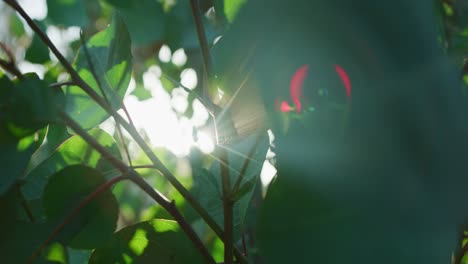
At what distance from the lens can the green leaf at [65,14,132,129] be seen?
0.67 m

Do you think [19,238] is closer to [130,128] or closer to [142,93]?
[130,128]

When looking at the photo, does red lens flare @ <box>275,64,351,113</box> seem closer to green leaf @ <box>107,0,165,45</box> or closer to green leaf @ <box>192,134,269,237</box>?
green leaf @ <box>192,134,269,237</box>

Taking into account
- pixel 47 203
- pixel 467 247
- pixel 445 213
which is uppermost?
pixel 445 213

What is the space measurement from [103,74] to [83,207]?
206 millimetres

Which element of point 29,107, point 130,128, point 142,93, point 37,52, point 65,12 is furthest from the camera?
point 142,93

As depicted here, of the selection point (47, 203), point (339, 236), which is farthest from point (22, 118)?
point (339, 236)

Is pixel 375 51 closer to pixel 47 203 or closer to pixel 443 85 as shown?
pixel 443 85

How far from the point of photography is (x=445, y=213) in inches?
13.1

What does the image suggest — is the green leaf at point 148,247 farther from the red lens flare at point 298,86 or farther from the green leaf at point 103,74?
the red lens flare at point 298,86

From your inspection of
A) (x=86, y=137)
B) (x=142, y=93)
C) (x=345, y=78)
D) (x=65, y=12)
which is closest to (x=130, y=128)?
(x=86, y=137)

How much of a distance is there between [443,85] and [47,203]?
403 millimetres

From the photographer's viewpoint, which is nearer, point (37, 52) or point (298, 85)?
point (298, 85)

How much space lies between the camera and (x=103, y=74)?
0.68 m

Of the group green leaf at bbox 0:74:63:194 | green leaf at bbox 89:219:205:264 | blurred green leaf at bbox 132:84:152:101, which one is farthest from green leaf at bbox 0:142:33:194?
blurred green leaf at bbox 132:84:152:101
